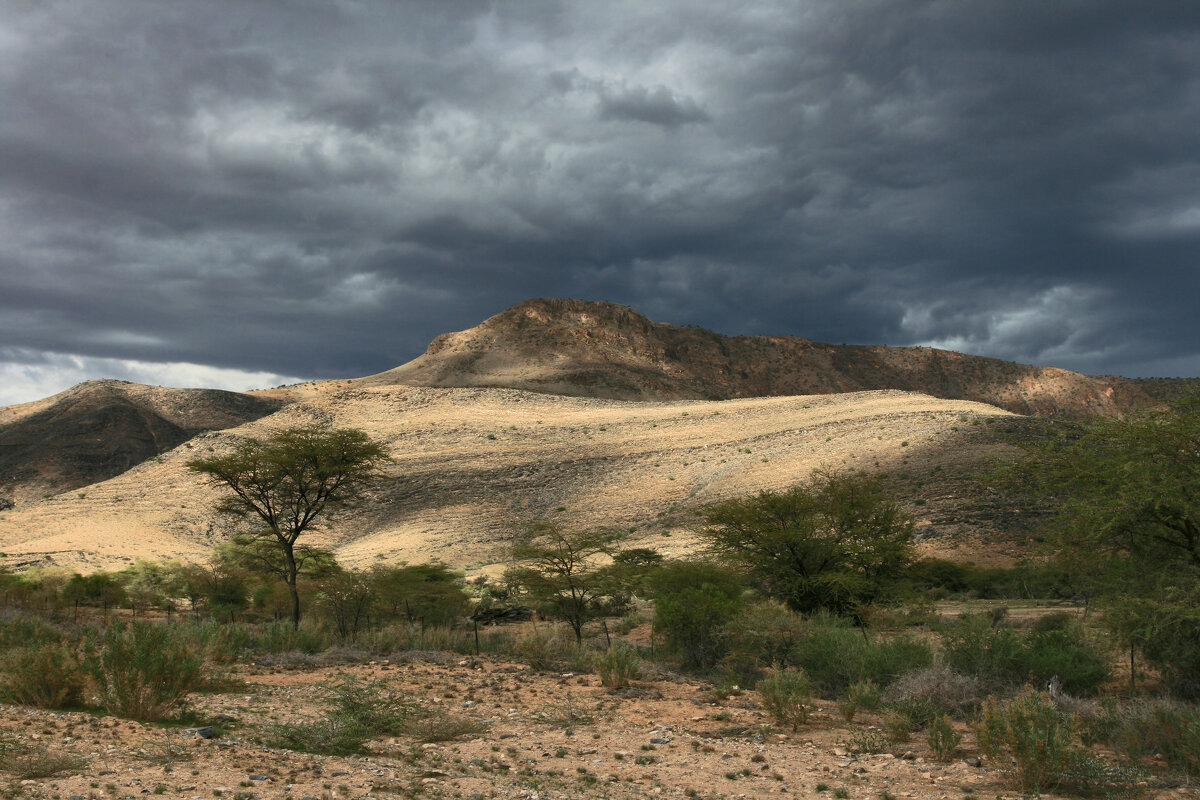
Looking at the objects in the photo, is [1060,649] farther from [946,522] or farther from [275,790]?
[946,522]

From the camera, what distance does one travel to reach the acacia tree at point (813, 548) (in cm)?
2106

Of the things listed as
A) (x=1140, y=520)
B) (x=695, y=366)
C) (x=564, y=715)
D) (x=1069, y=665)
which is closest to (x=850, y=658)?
(x=1069, y=665)

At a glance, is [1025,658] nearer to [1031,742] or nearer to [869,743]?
[869,743]

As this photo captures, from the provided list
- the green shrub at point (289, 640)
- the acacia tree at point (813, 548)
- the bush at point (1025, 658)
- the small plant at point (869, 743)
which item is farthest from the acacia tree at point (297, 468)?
the small plant at point (869, 743)

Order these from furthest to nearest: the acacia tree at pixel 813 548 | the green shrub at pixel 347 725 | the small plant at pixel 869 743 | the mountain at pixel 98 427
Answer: the mountain at pixel 98 427, the acacia tree at pixel 813 548, the small plant at pixel 869 743, the green shrub at pixel 347 725

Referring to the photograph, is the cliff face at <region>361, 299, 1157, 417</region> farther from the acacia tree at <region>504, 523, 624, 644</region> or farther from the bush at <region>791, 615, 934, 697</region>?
the bush at <region>791, 615, 934, 697</region>

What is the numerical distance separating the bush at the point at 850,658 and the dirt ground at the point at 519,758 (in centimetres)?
121

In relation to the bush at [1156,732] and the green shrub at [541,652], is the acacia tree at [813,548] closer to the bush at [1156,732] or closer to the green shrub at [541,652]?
the green shrub at [541,652]

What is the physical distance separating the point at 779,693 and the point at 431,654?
8629mm

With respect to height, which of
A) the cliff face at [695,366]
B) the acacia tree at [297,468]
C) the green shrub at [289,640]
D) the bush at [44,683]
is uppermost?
the cliff face at [695,366]

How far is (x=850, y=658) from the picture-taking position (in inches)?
541

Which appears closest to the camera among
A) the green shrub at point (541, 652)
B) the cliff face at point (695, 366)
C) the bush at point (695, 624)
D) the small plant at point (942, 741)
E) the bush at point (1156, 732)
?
the bush at point (1156, 732)

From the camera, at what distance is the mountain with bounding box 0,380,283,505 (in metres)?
91.8

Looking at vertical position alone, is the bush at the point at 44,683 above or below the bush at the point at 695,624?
above
